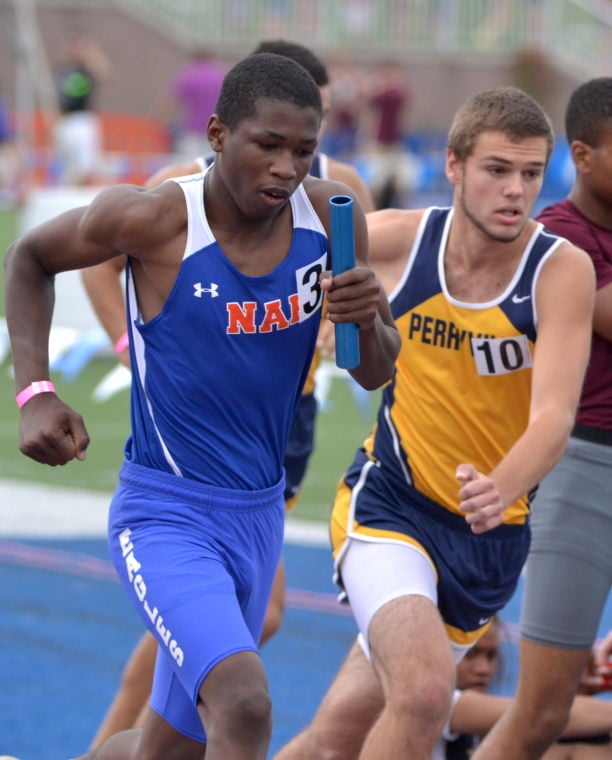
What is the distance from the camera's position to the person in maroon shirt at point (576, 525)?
5227 millimetres

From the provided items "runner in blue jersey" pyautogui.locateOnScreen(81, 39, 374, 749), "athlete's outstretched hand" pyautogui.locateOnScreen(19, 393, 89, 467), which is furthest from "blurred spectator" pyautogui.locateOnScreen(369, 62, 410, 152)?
"athlete's outstretched hand" pyautogui.locateOnScreen(19, 393, 89, 467)

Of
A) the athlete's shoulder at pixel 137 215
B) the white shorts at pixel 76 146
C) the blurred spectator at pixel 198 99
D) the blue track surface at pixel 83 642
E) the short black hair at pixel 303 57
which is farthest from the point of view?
the blurred spectator at pixel 198 99

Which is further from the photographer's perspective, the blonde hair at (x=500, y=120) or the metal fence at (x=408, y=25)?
the metal fence at (x=408, y=25)

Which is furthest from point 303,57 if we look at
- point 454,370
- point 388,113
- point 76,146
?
point 388,113

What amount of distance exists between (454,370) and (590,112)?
1.09 m

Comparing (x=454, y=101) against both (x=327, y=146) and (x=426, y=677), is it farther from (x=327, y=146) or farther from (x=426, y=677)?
(x=426, y=677)

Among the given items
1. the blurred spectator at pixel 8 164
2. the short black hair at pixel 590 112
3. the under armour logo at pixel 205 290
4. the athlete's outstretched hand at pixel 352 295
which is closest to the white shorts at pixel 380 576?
the athlete's outstretched hand at pixel 352 295

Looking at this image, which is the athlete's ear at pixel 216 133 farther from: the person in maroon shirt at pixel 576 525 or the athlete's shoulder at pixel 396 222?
the person in maroon shirt at pixel 576 525

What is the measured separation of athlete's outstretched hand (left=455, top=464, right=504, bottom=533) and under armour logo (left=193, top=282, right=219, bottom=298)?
83 cm

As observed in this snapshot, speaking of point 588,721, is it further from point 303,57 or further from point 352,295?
point 303,57

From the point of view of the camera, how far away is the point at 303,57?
6.56 meters

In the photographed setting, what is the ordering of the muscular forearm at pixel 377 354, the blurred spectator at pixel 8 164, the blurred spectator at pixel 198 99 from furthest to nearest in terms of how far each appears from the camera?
the blurred spectator at pixel 8 164 < the blurred spectator at pixel 198 99 < the muscular forearm at pixel 377 354

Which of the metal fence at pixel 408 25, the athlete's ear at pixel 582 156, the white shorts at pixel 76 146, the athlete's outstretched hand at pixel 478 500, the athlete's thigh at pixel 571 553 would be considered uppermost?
the athlete's ear at pixel 582 156

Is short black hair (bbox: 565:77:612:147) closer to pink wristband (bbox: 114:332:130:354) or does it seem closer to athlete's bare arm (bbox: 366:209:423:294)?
→ athlete's bare arm (bbox: 366:209:423:294)
